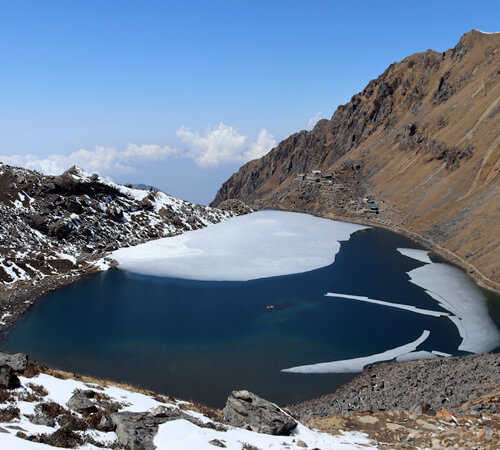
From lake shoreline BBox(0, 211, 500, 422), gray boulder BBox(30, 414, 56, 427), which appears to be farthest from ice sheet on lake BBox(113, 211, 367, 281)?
gray boulder BBox(30, 414, 56, 427)

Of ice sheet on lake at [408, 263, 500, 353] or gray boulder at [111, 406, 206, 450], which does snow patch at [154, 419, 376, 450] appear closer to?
gray boulder at [111, 406, 206, 450]

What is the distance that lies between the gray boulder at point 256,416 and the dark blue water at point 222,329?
33.9 feet

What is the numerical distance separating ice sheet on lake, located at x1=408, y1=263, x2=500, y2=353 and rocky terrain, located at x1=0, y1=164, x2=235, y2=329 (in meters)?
46.9

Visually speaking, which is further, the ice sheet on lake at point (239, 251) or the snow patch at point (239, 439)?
the ice sheet on lake at point (239, 251)

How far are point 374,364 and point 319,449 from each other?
64.8 feet

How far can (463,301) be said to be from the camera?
149 ft

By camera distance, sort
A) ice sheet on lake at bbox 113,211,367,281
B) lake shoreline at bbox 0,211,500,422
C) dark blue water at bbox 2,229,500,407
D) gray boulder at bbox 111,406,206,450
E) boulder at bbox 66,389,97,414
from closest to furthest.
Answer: gray boulder at bbox 111,406,206,450
boulder at bbox 66,389,97,414
dark blue water at bbox 2,229,500,407
lake shoreline at bbox 0,211,500,422
ice sheet on lake at bbox 113,211,367,281

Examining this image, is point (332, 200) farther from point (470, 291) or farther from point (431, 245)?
point (470, 291)

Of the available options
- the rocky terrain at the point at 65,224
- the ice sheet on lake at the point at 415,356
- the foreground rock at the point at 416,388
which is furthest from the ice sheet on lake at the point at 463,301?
the rocky terrain at the point at 65,224

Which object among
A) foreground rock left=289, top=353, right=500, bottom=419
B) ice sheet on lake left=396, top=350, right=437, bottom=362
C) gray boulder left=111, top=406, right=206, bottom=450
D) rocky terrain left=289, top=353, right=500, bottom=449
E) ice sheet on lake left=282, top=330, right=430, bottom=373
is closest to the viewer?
gray boulder left=111, top=406, right=206, bottom=450

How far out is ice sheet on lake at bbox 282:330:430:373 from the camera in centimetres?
3234

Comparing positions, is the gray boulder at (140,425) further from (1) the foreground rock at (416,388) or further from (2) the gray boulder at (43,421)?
(1) the foreground rock at (416,388)

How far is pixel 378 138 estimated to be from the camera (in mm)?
129875

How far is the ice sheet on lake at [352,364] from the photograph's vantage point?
106ft
